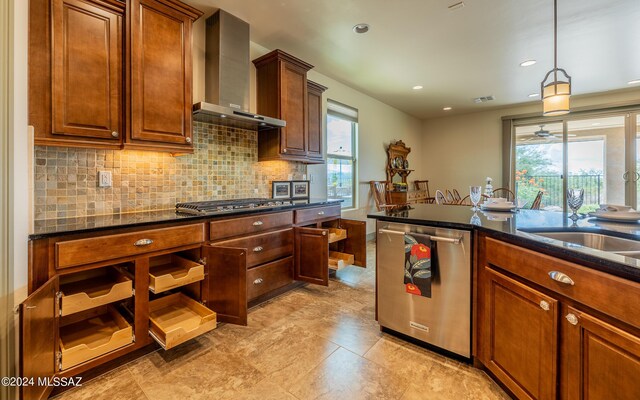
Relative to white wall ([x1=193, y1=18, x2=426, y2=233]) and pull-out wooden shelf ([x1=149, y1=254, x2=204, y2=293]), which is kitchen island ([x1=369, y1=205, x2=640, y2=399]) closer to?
pull-out wooden shelf ([x1=149, y1=254, x2=204, y2=293])

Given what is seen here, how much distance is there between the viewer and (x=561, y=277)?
1.08 meters

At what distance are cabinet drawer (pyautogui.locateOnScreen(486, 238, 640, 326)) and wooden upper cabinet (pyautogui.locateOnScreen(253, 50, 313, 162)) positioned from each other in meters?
2.27

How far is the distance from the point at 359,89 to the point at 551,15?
2.67 metres

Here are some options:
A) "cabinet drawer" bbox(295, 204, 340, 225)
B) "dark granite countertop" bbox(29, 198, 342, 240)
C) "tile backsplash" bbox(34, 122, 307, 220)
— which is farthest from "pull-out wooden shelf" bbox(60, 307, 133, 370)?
"cabinet drawer" bbox(295, 204, 340, 225)

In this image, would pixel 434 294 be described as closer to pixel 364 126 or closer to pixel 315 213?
pixel 315 213

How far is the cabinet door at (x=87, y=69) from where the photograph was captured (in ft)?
5.47

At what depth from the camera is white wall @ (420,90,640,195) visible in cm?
632

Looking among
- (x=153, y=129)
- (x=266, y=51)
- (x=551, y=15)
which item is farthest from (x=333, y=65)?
(x=153, y=129)

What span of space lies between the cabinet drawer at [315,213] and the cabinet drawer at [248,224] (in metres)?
0.13

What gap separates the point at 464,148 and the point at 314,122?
16.0 feet

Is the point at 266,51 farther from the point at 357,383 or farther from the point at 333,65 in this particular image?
the point at 357,383

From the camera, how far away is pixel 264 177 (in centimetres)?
327

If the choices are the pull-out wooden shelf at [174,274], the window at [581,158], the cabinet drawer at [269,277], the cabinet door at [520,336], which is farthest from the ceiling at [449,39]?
the cabinet door at [520,336]

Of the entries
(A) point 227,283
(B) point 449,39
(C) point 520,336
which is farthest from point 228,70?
(C) point 520,336
